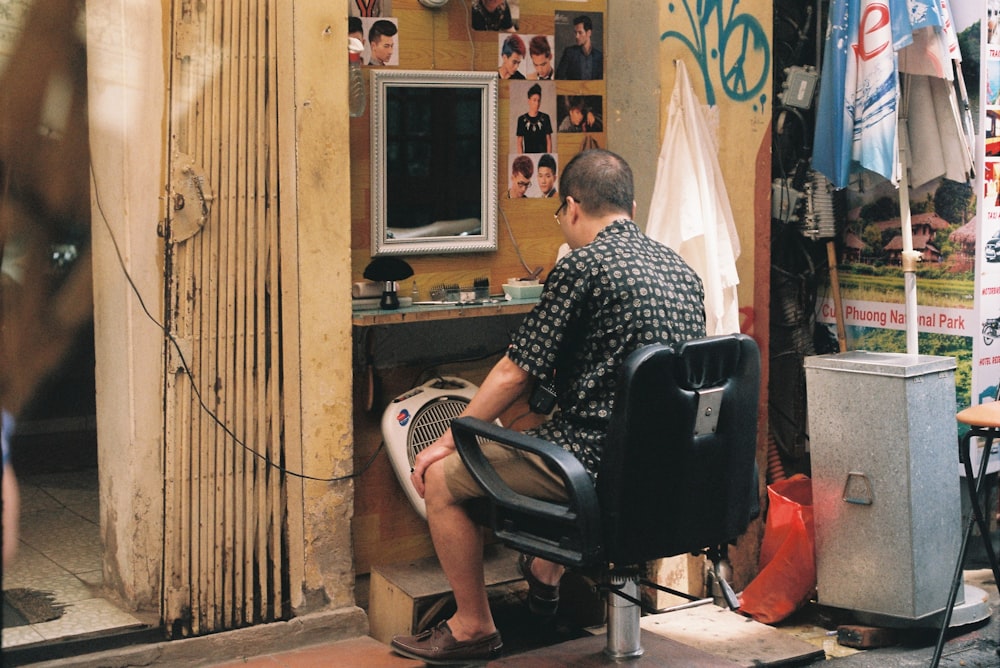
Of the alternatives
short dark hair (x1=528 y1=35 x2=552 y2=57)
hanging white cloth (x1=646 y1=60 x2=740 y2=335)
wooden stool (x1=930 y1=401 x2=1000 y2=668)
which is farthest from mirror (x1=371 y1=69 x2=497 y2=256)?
wooden stool (x1=930 y1=401 x2=1000 y2=668)

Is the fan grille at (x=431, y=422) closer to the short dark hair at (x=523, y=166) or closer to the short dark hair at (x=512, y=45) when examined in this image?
the short dark hair at (x=523, y=166)

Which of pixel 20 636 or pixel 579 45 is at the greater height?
pixel 579 45

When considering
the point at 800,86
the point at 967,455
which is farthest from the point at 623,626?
the point at 800,86

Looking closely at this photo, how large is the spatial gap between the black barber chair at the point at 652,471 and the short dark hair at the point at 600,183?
0.64m

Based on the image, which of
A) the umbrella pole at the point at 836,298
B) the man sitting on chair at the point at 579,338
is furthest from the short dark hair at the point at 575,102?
the umbrella pole at the point at 836,298

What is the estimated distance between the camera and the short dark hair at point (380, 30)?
4445 millimetres

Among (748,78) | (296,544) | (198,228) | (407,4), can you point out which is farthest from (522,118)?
(296,544)

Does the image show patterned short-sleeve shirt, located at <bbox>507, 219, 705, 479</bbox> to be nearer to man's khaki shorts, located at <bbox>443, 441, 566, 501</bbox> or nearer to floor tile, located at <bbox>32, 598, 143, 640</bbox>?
man's khaki shorts, located at <bbox>443, 441, 566, 501</bbox>

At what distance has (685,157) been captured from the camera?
4.71 m

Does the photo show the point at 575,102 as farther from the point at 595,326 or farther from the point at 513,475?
the point at 513,475

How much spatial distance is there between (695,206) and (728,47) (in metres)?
0.70

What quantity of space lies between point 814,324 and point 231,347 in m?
2.67

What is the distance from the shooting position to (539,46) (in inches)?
189

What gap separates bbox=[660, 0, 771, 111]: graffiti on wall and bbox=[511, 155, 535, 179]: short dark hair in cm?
67
